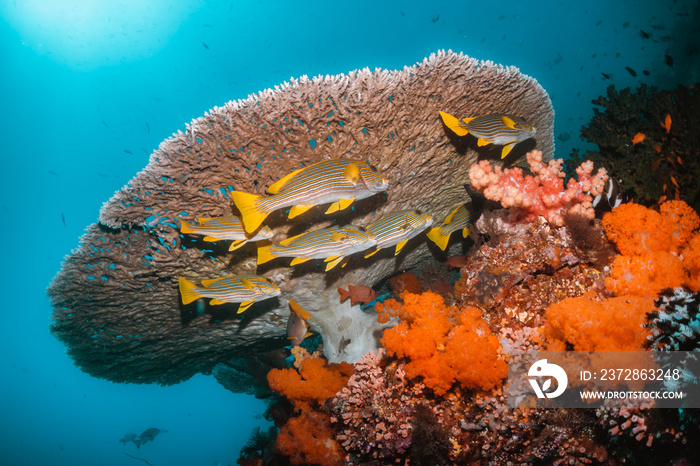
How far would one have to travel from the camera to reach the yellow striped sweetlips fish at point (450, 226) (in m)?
3.95

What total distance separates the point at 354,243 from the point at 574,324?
1839 millimetres

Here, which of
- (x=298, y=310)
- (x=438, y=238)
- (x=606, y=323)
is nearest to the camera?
(x=606, y=323)

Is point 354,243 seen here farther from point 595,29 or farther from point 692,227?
point 595,29

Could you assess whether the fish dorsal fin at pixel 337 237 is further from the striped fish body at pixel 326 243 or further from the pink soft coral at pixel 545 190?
the pink soft coral at pixel 545 190

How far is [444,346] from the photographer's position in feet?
8.27

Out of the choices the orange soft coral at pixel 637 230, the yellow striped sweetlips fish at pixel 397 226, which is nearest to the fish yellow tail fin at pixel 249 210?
the yellow striped sweetlips fish at pixel 397 226

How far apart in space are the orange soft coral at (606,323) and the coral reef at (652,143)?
1486 mm

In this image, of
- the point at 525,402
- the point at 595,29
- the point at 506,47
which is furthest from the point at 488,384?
the point at 595,29

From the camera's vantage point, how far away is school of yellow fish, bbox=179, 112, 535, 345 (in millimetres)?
2504

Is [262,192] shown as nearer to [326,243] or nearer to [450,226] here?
[326,243]

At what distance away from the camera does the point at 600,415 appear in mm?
2072

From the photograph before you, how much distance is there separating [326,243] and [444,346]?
1.42 m

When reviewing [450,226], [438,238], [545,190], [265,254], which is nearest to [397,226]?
[438,238]

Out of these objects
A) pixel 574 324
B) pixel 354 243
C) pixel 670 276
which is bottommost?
pixel 574 324
